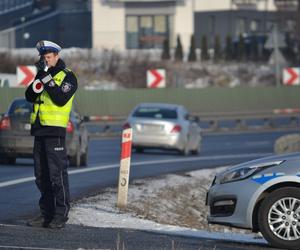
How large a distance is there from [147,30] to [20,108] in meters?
56.9

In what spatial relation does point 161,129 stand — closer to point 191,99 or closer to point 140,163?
point 140,163

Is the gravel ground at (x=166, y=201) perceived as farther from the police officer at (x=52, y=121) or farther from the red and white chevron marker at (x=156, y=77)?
the red and white chevron marker at (x=156, y=77)

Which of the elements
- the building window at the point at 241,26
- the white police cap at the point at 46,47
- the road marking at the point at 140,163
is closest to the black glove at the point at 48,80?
the white police cap at the point at 46,47

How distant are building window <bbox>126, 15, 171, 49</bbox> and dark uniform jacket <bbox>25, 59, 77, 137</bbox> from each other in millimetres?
65041

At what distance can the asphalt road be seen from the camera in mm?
13695

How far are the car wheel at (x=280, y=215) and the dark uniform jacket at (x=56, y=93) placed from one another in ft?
7.72

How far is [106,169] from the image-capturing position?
24344 mm

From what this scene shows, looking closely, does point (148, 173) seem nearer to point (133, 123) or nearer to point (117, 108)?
point (133, 123)

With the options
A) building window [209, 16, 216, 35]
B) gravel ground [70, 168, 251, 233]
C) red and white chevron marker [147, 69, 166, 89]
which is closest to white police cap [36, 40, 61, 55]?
gravel ground [70, 168, 251, 233]

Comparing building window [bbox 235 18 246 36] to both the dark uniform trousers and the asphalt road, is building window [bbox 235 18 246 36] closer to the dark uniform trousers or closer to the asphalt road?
the asphalt road

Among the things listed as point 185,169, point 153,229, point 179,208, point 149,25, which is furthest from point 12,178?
point 149,25

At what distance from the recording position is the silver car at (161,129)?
3133cm

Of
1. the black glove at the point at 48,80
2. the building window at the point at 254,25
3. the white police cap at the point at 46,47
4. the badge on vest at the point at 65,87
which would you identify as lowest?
the building window at the point at 254,25

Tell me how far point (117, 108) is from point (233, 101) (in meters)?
8.40
